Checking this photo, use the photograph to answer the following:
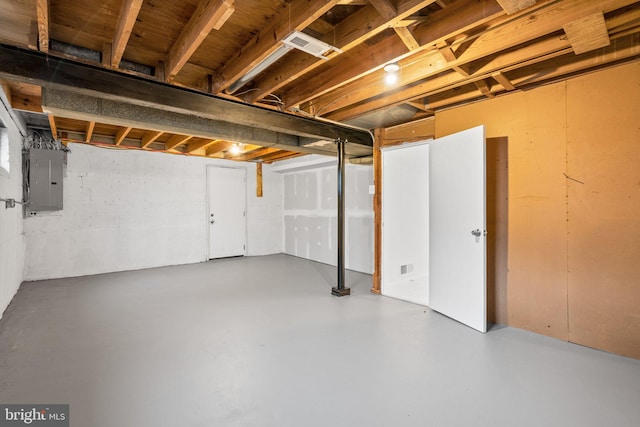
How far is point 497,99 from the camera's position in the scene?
2887mm

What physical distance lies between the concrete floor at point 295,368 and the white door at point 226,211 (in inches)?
115

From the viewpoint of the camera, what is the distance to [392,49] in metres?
2.10

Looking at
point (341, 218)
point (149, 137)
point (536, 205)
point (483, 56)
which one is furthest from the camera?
point (149, 137)

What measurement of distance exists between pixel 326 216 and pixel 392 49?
4.21m

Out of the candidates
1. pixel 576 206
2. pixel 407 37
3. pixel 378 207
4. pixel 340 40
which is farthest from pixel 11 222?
pixel 576 206

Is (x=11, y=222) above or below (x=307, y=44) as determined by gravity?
below

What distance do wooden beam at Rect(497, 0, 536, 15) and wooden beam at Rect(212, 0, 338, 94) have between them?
34.3 inches

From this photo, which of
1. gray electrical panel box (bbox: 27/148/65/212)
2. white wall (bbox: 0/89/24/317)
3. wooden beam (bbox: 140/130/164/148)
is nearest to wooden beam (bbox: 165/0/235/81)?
white wall (bbox: 0/89/24/317)

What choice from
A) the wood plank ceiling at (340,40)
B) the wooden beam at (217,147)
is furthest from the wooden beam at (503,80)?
the wooden beam at (217,147)

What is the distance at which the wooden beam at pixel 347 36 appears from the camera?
5.27 ft

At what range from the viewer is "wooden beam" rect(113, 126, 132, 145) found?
13.6ft

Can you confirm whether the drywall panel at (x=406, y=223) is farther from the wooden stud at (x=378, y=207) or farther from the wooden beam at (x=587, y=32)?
the wooden beam at (x=587, y=32)

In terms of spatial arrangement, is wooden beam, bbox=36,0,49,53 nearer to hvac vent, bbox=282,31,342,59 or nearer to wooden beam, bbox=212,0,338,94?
wooden beam, bbox=212,0,338,94

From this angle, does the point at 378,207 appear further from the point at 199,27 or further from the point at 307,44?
the point at 199,27
